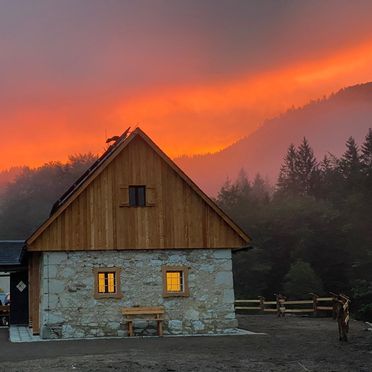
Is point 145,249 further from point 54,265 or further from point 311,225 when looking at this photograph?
point 311,225

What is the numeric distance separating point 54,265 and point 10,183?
92734mm

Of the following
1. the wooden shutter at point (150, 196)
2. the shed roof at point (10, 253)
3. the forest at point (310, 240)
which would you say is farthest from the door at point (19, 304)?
the forest at point (310, 240)

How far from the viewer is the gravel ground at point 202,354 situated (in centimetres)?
1320

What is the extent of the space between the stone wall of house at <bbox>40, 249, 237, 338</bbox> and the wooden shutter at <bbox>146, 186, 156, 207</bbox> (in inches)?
66.9

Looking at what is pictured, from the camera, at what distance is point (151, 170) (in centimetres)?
2217

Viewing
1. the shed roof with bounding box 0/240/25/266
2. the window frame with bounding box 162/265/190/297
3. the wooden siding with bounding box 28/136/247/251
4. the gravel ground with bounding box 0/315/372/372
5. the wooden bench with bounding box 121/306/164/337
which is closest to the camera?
the gravel ground with bounding box 0/315/372/372

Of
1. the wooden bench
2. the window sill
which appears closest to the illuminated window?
the window sill

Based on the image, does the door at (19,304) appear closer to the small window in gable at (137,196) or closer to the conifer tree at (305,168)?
the small window in gable at (137,196)

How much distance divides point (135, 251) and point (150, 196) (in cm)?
203

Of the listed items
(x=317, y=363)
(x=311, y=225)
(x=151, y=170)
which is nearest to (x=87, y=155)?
(x=311, y=225)

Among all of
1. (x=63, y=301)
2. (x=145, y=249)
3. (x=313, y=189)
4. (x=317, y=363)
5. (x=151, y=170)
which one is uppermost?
(x=313, y=189)

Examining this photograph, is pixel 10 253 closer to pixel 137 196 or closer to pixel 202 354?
pixel 137 196

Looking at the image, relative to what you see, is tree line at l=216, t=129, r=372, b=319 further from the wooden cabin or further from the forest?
the wooden cabin

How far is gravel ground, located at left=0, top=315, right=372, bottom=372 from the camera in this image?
13203mm
